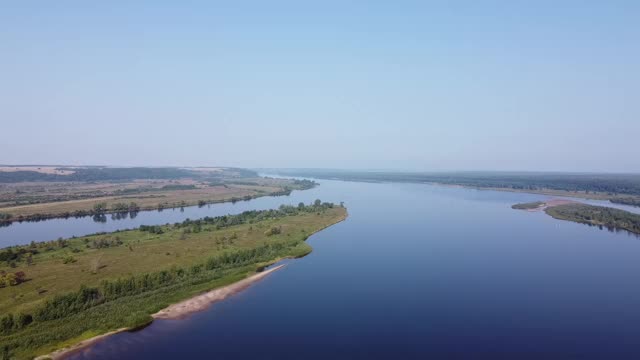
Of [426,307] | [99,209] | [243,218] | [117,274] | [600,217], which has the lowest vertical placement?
[426,307]

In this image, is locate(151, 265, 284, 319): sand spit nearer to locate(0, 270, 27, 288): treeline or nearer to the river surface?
the river surface

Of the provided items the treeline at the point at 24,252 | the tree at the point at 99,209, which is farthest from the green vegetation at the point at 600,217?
the tree at the point at 99,209

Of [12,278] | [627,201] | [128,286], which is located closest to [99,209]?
[12,278]

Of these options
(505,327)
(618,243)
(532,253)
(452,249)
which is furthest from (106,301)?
(618,243)

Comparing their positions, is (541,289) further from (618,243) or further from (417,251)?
(618,243)

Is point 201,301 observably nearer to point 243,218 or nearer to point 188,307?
point 188,307
